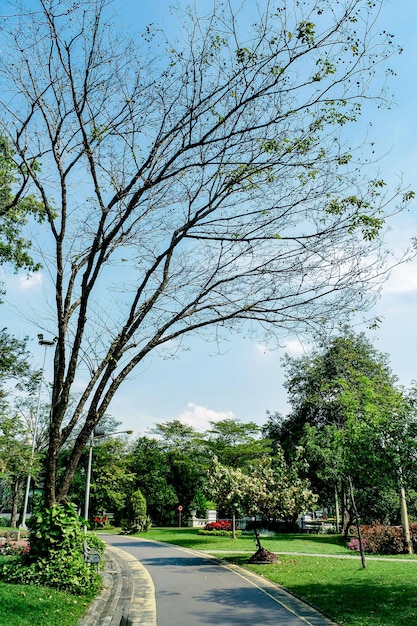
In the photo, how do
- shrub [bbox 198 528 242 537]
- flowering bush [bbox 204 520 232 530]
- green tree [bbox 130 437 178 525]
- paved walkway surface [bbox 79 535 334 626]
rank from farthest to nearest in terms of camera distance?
green tree [bbox 130 437 178 525], flowering bush [bbox 204 520 232 530], shrub [bbox 198 528 242 537], paved walkway surface [bbox 79 535 334 626]

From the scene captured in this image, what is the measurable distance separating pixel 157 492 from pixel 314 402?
17.0 metres

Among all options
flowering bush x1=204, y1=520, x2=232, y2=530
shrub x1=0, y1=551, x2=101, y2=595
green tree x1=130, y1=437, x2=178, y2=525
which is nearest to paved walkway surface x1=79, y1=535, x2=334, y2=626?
shrub x1=0, y1=551, x2=101, y2=595

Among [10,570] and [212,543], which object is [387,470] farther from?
[212,543]

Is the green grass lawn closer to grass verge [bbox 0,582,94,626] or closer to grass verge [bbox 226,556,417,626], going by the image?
grass verge [bbox 226,556,417,626]

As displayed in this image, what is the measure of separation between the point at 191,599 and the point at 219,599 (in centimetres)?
59

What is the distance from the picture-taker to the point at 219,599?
410 inches

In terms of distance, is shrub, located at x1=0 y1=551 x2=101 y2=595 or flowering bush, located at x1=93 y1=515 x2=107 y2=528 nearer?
shrub, located at x1=0 y1=551 x2=101 y2=595

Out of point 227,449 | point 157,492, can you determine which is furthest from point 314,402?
point 157,492

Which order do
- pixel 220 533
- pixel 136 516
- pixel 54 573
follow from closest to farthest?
pixel 54 573 → pixel 220 533 → pixel 136 516

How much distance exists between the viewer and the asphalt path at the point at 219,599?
853cm

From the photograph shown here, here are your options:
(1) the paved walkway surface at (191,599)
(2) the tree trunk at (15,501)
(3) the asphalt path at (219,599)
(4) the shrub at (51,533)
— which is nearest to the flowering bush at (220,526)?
(2) the tree trunk at (15,501)

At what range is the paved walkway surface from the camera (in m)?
8.48

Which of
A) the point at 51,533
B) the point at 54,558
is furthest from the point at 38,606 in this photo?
the point at 51,533

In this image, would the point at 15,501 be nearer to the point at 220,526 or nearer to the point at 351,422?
the point at 220,526
